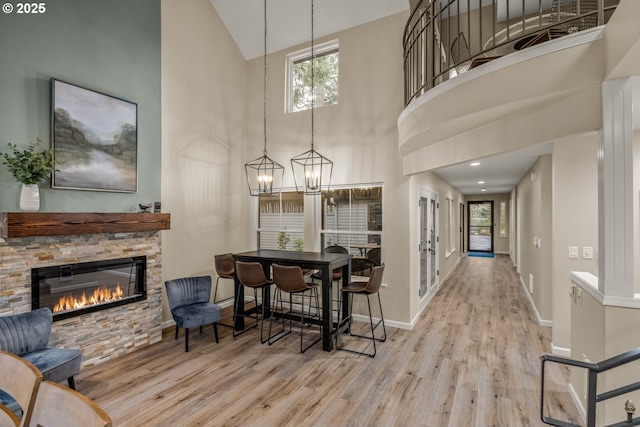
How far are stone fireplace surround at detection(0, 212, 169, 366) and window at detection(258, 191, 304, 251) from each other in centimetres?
199

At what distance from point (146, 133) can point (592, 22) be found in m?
5.45

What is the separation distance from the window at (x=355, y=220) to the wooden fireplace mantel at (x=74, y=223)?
2.34m

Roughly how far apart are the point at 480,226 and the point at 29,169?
13.6 metres

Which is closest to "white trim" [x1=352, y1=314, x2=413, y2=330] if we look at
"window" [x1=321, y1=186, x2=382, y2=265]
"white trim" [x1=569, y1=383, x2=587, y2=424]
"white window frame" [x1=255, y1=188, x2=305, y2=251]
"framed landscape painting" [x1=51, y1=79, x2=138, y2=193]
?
"window" [x1=321, y1=186, x2=382, y2=265]

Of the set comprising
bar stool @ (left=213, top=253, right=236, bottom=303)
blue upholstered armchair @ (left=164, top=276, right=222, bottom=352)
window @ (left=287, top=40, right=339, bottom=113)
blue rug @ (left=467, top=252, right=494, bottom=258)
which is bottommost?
blue rug @ (left=467, top=252, right=494, bottom=258)

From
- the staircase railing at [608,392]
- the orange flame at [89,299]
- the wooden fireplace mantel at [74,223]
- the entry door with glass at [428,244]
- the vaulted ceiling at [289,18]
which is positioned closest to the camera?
the staircase railing at [608,392]

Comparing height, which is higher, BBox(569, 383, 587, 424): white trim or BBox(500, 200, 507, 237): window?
BBox(500, 200, 507, 237): window

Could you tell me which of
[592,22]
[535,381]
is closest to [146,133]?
[535,381]

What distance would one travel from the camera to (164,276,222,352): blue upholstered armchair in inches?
152

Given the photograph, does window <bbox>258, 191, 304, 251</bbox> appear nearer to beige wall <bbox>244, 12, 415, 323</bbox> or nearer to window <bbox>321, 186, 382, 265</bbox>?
beige wall <bbox>244, 12, 415, 323</bbox>

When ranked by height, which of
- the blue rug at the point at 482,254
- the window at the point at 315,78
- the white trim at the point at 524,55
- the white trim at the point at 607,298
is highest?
the window at the point at 315,78

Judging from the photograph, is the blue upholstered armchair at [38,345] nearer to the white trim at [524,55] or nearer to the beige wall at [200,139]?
the beige wall at [200,139]

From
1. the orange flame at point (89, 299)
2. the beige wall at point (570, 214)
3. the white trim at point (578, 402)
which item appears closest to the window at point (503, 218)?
the beige wall at point (570, 214)

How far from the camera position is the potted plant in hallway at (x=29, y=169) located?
118 inches
